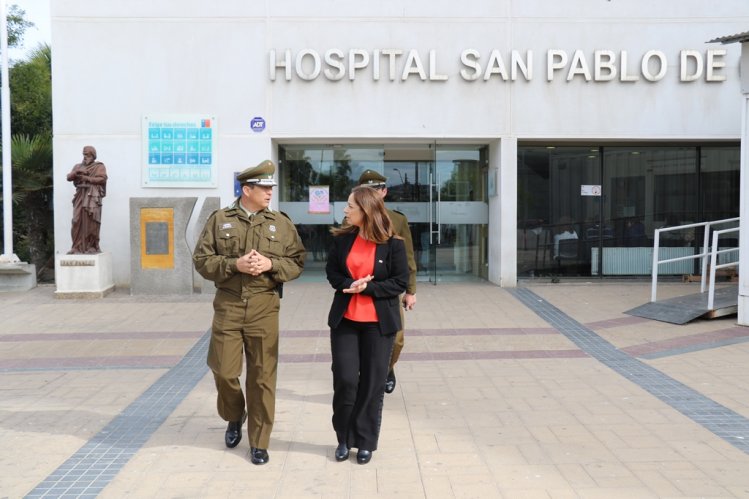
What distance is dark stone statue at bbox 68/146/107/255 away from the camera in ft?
42.0

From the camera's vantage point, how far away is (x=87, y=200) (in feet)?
41.9

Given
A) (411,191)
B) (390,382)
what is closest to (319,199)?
(411,191)

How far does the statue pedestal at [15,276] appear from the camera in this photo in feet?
44.2

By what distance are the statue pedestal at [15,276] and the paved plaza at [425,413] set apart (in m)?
3.26

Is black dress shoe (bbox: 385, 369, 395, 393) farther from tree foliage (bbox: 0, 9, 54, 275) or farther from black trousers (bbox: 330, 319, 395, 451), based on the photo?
tree foliage (bbox: 0, 9, 54, 275)

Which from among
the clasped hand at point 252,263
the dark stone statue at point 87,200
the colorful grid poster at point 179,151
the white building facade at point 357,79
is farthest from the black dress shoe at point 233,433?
the colorful grid poster at point 179,151

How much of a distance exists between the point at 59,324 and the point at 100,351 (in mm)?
2188

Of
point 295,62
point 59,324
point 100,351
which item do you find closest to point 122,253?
point 59,324

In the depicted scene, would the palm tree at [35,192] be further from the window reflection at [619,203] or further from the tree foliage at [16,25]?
the window reflection at [619,203]

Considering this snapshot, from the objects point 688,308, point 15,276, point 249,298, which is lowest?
point 688,308

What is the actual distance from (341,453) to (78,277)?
30.4ft

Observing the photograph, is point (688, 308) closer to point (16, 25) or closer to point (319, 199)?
point (319, 199)

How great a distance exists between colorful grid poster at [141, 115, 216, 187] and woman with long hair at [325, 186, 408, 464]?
30.9ft

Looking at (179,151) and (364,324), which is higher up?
(179,151)
